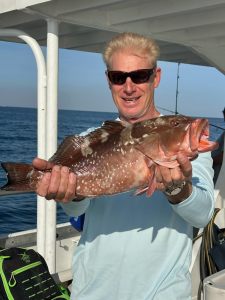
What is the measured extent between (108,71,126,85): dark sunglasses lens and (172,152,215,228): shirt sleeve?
642 millimetres

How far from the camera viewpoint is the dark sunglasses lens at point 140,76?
269cm

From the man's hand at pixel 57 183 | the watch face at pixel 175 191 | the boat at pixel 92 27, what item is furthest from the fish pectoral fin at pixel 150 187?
the boat at pixel 92 27

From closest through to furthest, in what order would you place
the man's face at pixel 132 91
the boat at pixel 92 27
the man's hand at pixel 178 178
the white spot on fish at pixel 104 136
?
the man's hand at pixel 178 178
the man's face at pixel 132 91
the white spot on fish at pixel 104 136
the boat at pixel 92 27

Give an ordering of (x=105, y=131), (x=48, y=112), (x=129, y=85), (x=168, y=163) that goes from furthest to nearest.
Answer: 1. (x=48, y=112)
2. (x=105, y=131)
3. (x=129, y=85)
4. (x=168, y=163)

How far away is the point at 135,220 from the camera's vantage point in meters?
2.64

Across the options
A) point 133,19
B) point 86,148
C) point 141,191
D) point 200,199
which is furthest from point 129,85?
point 133,19

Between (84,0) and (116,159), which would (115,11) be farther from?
(116,159)

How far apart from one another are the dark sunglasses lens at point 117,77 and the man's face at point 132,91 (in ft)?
0.06

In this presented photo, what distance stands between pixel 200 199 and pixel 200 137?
13.2 inches

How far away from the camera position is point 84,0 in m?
4.48

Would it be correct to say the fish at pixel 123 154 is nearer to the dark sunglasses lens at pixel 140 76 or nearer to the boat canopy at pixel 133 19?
the dark sunglasses lens at pixel 140 76

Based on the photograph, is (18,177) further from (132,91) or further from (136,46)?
(136,46)

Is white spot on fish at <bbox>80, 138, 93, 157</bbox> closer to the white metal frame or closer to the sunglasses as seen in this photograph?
the sunglasses

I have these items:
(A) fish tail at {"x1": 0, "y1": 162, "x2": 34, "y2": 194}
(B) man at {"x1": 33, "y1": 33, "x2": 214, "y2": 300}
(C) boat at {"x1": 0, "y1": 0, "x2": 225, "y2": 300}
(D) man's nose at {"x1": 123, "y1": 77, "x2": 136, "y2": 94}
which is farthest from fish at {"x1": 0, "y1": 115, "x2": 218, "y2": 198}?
(C) boat at {"x1": 0, "y1": 0, "x2": 225, "y2": 300}
